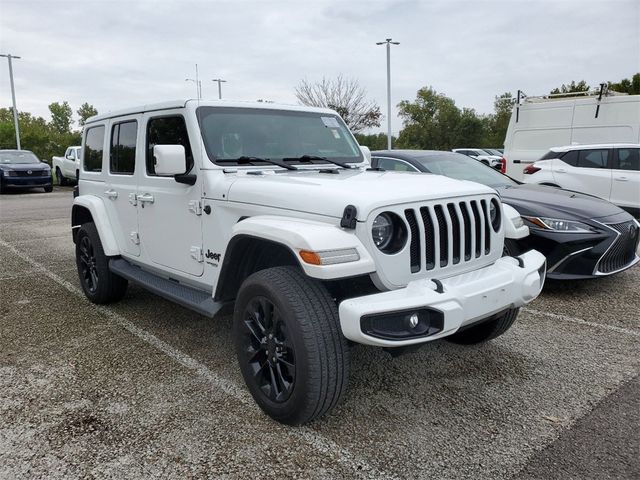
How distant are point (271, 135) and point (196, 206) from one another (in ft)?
2.64

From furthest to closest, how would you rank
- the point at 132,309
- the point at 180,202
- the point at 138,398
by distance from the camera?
the point at 132,309 → the point at 180,202 → the point at 138,398

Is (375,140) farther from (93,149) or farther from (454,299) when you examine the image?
(454,299)

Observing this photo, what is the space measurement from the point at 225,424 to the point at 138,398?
2.20 feet

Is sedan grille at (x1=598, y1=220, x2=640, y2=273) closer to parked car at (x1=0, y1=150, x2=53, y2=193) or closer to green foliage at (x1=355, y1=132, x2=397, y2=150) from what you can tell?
parked car at (x1=0, y1=150, x2=53, y2=193)

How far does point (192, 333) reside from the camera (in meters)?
4.34

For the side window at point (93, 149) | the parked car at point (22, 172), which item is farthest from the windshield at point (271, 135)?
the parked car at point (22, 172)

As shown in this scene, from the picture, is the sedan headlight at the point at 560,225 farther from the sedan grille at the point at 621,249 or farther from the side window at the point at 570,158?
the side window at the point at 570,158

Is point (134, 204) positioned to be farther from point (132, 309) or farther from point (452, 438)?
point (452, 438)

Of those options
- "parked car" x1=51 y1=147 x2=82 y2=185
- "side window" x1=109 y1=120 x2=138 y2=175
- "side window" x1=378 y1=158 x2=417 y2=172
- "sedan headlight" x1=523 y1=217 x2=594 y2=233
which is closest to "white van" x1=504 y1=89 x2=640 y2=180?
"side window" x1=378 y1=158 x2=417 y2=172

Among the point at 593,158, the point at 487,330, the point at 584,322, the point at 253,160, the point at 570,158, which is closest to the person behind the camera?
the point at 253,160

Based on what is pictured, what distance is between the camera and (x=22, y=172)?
17.8 metres

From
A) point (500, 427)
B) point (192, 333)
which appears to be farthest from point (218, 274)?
point (500, 427)

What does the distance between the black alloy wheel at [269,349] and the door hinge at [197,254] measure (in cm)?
76

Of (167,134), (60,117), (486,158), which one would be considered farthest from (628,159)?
(60,117)
